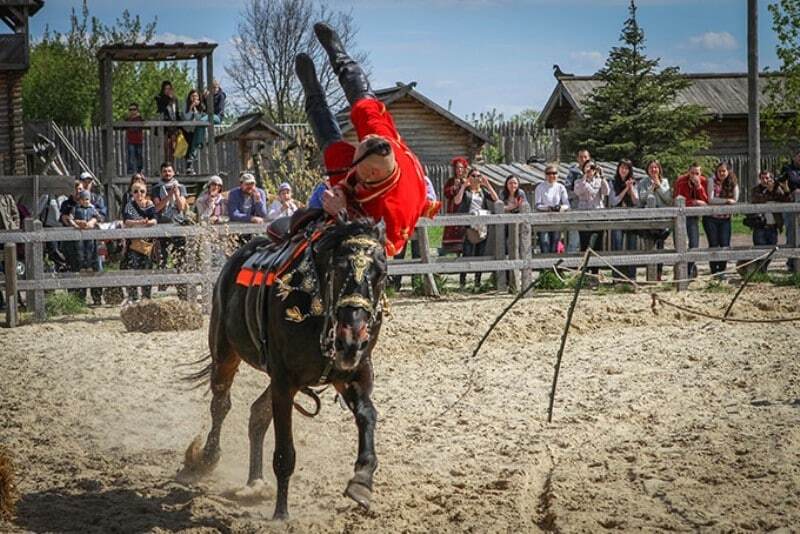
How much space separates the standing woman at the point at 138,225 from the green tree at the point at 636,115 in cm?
1923

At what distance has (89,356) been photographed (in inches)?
460

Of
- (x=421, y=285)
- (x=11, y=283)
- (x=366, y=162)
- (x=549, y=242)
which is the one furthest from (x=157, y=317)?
(x=366, y=162)

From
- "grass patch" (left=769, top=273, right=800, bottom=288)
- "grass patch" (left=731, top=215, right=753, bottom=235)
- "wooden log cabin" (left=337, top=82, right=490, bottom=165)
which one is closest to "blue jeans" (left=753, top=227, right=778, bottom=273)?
"grass patch" (left=769, top=273, right=800, bottom=288)

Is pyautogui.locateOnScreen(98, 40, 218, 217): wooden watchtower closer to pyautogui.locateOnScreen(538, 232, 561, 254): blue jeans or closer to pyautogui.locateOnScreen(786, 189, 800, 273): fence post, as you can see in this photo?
pyautogui.locateOnScreen(538, 232, 561, 254): blue jeans

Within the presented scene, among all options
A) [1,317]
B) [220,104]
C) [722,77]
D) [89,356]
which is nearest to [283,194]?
[1,317]

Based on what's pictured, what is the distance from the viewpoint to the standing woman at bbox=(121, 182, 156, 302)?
51.7 ft

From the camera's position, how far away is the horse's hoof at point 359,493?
6438mm

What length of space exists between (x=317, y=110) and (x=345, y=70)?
308 mm

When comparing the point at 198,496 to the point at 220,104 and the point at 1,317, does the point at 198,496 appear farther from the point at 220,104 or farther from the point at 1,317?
the point at 220,104

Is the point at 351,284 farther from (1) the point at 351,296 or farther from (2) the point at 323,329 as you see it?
(2) the point at 323,329

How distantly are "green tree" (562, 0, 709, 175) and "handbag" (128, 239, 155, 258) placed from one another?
1973 centimetres

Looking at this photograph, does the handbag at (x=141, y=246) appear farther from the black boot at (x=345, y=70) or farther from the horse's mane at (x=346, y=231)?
the horse's mane at (x=346, y=231)

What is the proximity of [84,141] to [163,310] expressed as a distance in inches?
844

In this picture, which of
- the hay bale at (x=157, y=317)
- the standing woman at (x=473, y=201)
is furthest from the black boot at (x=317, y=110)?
the standing woman at (x=473, y=201)
